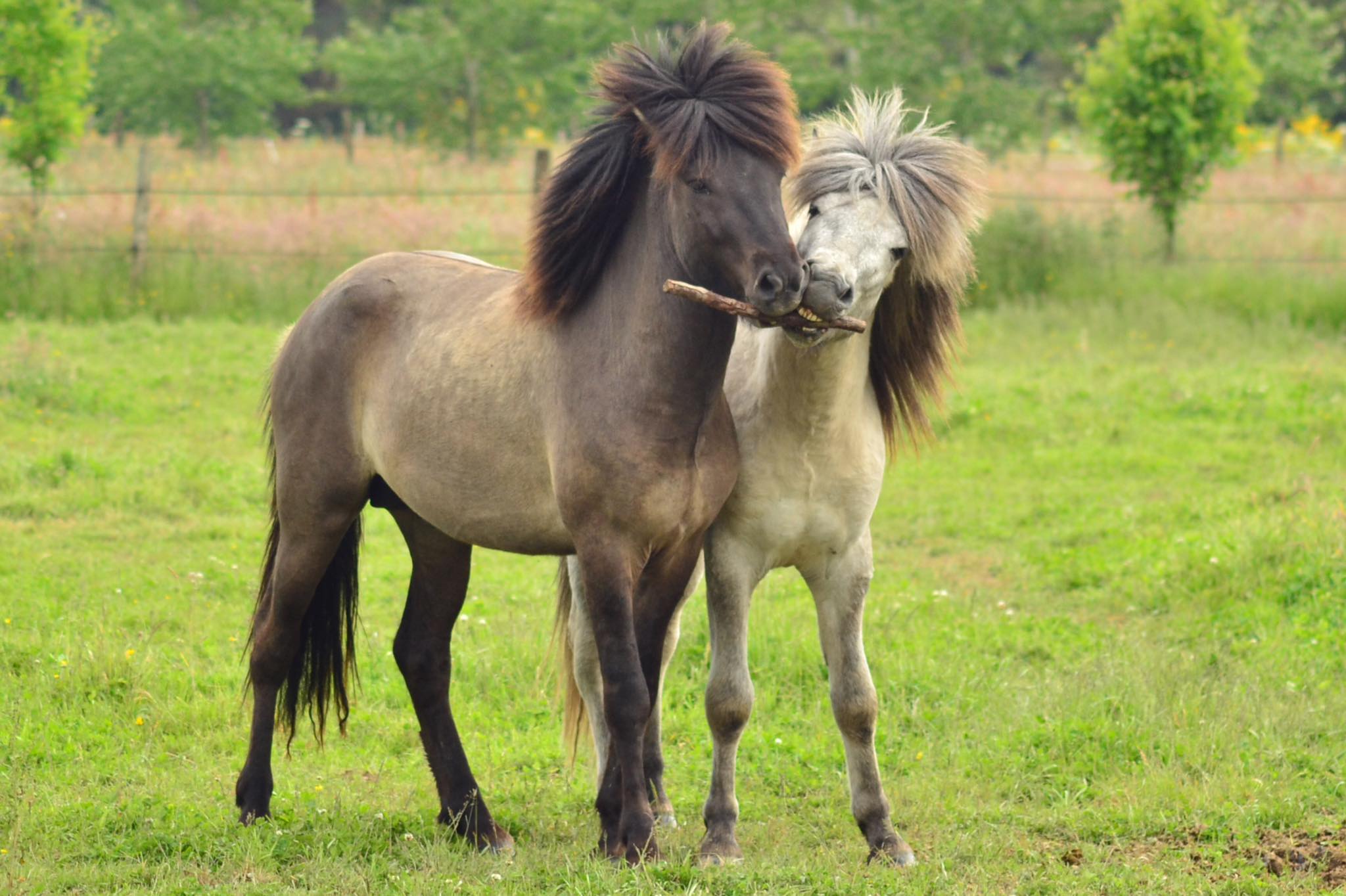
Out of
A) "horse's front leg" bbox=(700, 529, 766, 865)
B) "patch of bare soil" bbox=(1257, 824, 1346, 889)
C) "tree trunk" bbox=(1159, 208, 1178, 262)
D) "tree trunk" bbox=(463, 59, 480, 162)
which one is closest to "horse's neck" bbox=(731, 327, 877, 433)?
"horse's front leg" bbox=(700, 529, 766, 865)

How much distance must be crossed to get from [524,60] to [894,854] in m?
23.0

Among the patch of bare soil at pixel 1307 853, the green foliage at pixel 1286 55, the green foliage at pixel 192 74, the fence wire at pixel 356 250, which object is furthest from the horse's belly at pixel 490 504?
the green foliage at pixel 1286 55

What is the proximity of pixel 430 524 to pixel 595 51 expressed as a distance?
78.0 feet

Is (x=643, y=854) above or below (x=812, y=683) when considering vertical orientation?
above

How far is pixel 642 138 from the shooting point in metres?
3.86

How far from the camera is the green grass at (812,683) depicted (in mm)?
4172

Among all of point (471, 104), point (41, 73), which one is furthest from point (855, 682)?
point (471, 104)

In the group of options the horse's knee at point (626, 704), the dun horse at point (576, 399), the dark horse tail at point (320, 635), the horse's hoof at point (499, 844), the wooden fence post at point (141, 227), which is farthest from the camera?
the wooden fence post at point (141, 227)

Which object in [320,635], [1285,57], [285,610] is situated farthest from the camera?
[1285,57]

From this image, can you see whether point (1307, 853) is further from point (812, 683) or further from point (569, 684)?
point (569, 684)

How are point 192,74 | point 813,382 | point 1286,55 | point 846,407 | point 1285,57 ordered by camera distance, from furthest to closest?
point 1286,55 → point 1285,57 → point 192,74 → point 846,407 → point 813,382

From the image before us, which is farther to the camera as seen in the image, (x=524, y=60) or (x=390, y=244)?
(x=524, y=60)

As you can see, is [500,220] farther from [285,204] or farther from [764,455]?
[764,455]

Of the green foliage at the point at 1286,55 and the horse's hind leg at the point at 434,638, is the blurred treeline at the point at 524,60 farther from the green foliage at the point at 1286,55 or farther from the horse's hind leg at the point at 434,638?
the horse's hind leg at the point at 434,638
